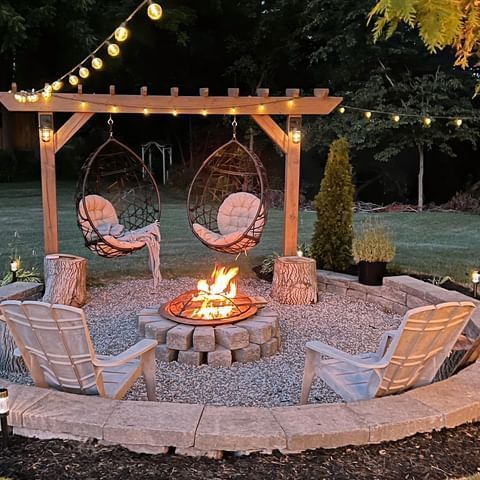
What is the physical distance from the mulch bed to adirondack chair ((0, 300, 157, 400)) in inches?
14.5

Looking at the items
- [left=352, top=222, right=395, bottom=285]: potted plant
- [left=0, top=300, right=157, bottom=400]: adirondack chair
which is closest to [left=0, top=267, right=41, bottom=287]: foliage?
[left=0, top=300, right=157, bottom=400]: adirondack chair

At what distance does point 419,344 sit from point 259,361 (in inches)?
61.6

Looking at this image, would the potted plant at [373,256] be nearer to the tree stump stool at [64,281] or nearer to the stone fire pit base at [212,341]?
the stone fire pit base at [212,341]

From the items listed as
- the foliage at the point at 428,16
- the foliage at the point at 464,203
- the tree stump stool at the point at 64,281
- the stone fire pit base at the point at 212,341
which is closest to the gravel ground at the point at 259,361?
the stone fire pit base at the point at 212,341

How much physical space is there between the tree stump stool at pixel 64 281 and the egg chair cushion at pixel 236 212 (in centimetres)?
174

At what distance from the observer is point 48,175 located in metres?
5.31

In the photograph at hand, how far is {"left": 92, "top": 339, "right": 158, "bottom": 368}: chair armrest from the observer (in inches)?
97.0

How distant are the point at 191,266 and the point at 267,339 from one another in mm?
2907

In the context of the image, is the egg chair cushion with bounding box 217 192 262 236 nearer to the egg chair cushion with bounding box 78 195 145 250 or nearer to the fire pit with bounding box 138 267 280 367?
the egg chair cushion with bounding box 78 195 145 250

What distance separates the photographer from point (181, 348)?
3783mm

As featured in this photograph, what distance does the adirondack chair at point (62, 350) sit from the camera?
2.39 metres

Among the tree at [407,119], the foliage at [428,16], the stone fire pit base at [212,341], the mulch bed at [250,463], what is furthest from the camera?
the tree at [407,119]

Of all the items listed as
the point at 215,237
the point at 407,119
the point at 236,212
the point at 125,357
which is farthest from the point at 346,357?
the point at 407,119

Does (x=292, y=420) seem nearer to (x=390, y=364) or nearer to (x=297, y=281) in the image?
(x=390, y=364)
